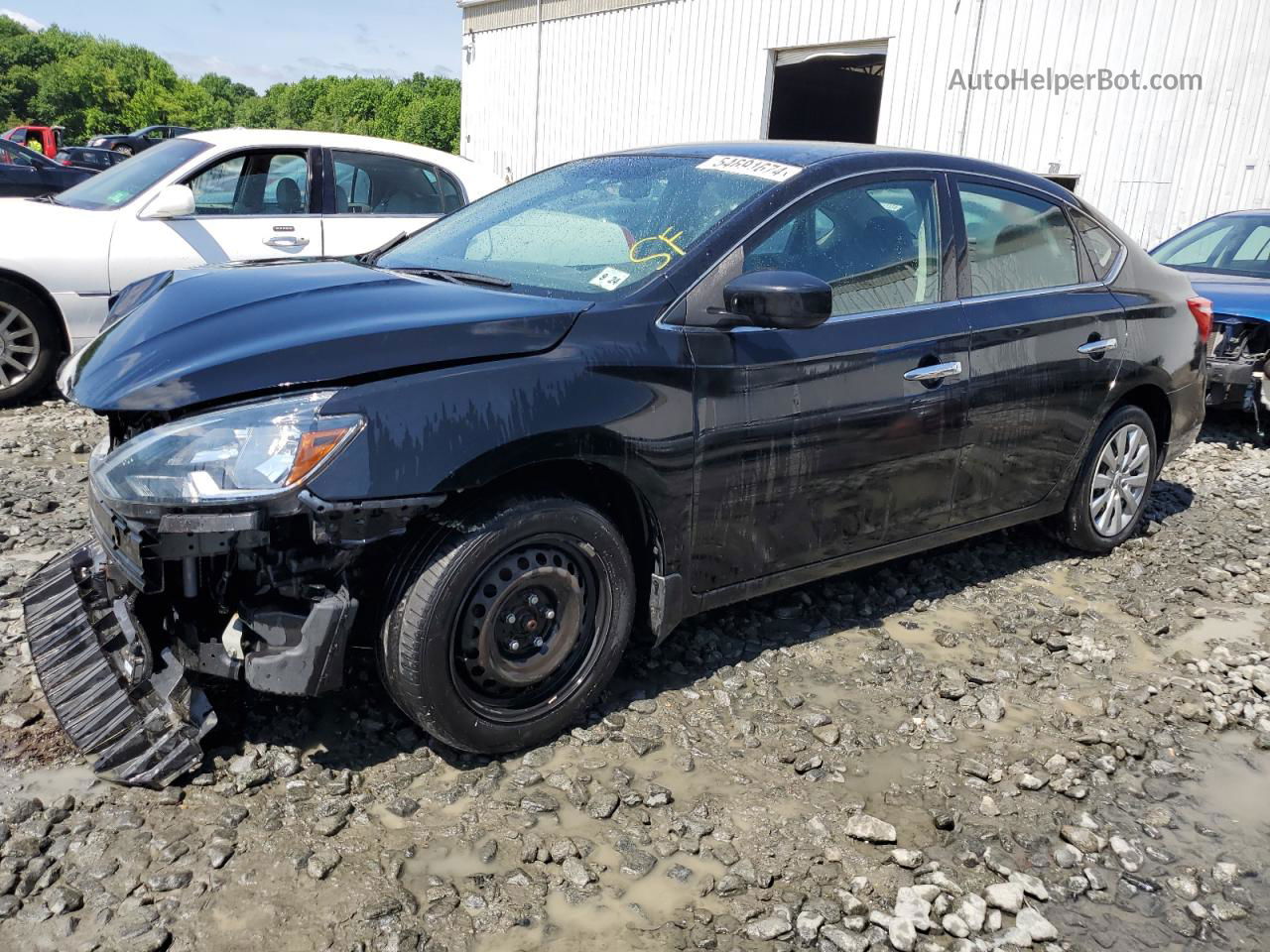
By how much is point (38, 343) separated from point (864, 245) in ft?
16.8

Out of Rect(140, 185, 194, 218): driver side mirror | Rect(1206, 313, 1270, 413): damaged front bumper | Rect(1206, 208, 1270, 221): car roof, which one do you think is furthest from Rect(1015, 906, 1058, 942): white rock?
Rect(1206, 208, 1270, 221): car roof

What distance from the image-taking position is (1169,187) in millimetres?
12977

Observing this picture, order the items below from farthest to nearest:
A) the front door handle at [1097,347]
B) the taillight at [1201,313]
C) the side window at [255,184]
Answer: the side window at [255,184]
the taillight at [1201,313]
the front door handle at [1097,347]

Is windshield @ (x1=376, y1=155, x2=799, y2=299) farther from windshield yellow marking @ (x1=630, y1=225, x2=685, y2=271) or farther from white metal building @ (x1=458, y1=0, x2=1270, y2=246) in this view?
white metal building @ (x1=458, y1=0, x2=1270, y2=246)

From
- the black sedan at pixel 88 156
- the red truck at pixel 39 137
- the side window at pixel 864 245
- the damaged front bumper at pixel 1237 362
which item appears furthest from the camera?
the red truck at pixel 39 137

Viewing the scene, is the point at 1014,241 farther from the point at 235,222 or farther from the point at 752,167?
the point at 235,222

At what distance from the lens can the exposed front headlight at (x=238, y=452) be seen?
8.25 feet

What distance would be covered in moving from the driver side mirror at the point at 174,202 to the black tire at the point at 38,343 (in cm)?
84

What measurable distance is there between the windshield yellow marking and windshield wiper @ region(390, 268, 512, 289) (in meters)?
0.42

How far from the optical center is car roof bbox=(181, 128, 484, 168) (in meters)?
6.75

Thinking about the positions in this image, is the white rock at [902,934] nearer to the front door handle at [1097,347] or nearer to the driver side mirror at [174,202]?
the front door handle at [1097,347]

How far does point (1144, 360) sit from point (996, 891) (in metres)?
2.89

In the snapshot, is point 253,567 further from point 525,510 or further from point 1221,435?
point 1221,435

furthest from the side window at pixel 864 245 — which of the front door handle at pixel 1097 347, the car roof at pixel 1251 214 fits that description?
the car roof at pixel 1251 214
